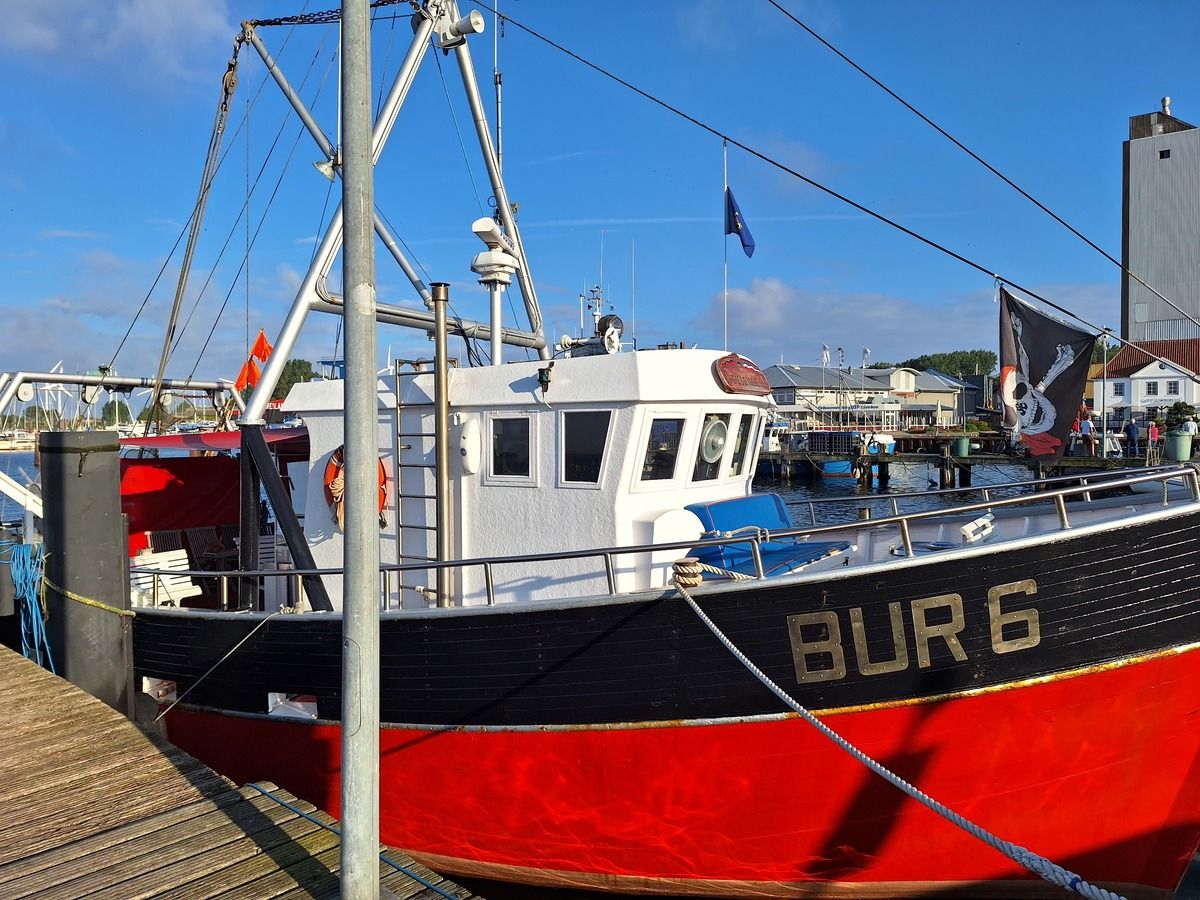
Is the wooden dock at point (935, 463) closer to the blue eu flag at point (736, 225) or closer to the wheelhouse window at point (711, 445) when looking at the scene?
the blue eu flag at point (736, 225)

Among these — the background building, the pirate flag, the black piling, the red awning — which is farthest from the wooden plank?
the background building

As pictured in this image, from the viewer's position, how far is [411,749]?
20.4 feet

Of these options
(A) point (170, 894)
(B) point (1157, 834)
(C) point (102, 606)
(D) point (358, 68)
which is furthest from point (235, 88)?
(B) point (1157, 834)

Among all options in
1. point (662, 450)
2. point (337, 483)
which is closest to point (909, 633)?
point (662, 450)

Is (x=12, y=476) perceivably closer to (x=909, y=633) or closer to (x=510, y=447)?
(x=510, y=447)

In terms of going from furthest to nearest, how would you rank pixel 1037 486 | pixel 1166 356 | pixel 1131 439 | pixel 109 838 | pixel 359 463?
pixel 1166 356, pixel 1131 439, pixel 1037 486, pixel 109 838, pixel 359 463

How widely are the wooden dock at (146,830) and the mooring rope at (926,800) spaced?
203 centimetres

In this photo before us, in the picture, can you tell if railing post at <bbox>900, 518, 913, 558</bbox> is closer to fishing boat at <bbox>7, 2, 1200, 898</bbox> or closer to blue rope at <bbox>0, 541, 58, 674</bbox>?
fishing boat at <bbox>7, 2, 1200, 898</bbox>

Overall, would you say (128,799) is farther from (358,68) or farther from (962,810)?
(962,810)

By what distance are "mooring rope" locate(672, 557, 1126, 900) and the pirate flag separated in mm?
3272

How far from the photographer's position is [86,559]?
22.3 ft

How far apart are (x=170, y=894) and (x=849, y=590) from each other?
4059mm

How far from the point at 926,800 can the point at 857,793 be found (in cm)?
188

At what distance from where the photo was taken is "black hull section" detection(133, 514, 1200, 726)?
16.9ft
